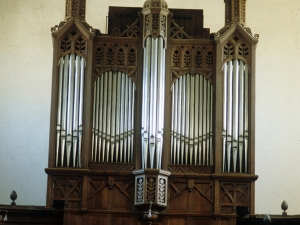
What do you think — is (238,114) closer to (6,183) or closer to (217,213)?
(217,213)

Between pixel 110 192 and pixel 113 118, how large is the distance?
57.7 inches

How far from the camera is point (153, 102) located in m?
16.9

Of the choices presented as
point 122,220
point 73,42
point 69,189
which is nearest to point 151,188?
point 122,220

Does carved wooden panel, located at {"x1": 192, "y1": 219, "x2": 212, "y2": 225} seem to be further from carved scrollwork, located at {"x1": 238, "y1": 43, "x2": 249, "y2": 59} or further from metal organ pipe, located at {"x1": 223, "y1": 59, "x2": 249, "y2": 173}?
carved scrollwork, located at {"x1": 238, "y1": 43, "x2": 249, "y2": 59}

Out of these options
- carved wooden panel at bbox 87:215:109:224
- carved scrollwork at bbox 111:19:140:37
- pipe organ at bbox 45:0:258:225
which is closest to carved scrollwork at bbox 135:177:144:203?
pipe organ at bbox 45:0:258:225

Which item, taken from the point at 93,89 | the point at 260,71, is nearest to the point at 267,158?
the point at 260,71

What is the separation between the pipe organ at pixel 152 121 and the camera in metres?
16.7

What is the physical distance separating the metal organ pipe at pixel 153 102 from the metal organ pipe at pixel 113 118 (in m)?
0.33

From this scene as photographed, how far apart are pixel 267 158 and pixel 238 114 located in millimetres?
2918

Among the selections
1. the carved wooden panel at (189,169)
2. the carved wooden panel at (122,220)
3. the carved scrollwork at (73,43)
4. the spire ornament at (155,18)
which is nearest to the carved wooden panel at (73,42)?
the carved scrollwork at (73,43)

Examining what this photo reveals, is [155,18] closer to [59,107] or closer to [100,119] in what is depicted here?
[100,119]

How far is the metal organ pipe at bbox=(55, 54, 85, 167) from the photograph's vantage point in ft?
55.3

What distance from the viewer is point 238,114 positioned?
17.1 metres

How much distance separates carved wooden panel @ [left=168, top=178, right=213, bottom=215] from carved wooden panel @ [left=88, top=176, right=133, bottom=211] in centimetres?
83
